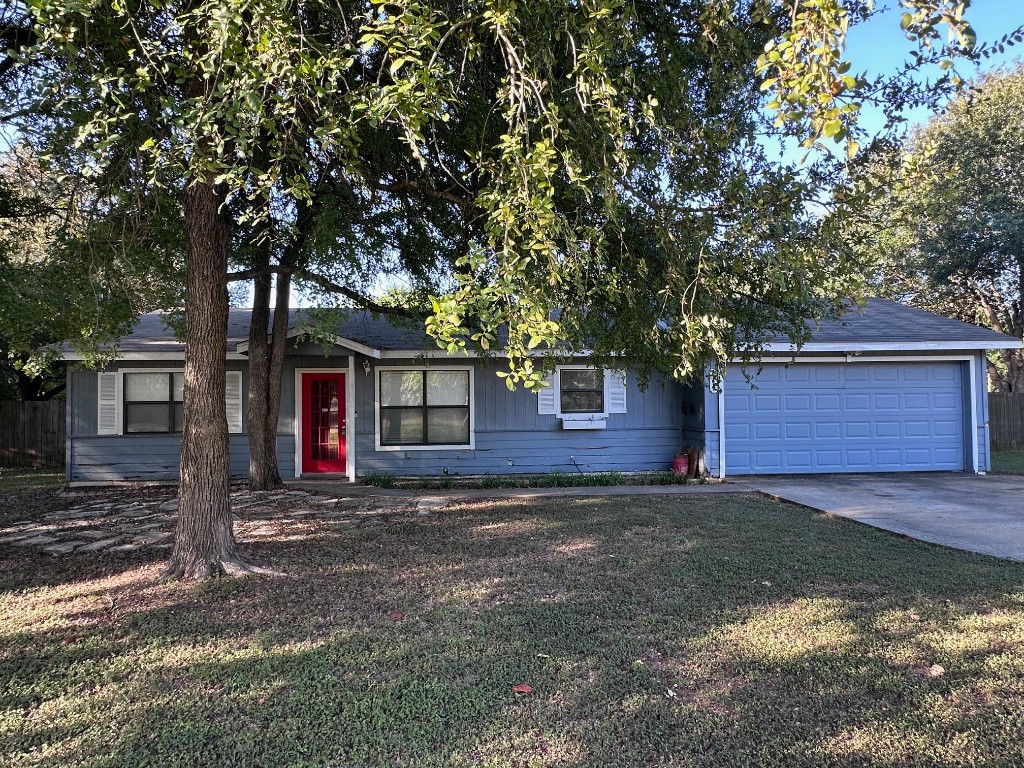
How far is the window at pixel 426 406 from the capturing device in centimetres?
1220

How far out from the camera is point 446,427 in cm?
1227

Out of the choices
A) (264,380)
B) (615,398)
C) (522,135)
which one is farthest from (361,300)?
(522,135)

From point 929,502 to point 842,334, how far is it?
4.04m

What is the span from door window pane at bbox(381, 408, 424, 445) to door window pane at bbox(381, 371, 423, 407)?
151 millimetres

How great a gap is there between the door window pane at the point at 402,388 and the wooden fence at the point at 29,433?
360 inches

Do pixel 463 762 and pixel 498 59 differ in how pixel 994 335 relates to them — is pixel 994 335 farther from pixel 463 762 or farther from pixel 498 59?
pixel 463 762

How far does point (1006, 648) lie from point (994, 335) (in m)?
10.8

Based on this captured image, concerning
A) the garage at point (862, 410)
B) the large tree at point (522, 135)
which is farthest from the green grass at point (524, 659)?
the garage at point (862, 410)

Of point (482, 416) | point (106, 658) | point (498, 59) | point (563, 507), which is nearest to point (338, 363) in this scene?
point (482, 416)

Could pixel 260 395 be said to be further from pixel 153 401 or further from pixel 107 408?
pixel 107 408

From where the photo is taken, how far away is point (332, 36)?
5062 millimetres

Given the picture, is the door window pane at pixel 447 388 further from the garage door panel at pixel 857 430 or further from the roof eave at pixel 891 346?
the garage door panel at pixel 857 430

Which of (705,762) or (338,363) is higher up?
(338,363)

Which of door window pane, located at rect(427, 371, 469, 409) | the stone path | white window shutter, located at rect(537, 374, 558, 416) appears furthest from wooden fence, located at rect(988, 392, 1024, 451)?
the stone path
